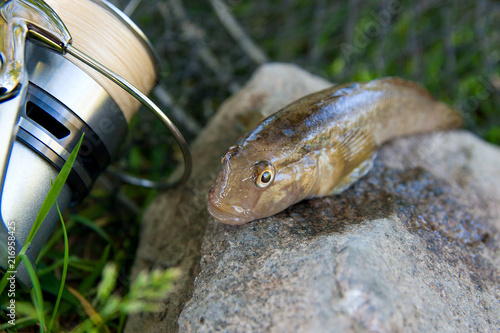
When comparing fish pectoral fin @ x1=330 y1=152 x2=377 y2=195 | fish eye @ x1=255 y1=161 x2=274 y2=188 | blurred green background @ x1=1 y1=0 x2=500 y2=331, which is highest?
fish eye @ x1=255 y1=161 x2=274 y2=188

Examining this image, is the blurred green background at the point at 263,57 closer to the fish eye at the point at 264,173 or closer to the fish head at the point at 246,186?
the fish head at the point at 246,186

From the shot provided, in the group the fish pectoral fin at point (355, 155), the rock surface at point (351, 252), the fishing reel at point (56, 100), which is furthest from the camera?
the fish pectoral fin at point (355, 155)

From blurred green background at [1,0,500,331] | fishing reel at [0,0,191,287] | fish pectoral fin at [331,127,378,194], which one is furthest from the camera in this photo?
blurred green background at [1,0,500,331]

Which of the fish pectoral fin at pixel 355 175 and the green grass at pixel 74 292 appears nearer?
the green grass at pixel 74 292

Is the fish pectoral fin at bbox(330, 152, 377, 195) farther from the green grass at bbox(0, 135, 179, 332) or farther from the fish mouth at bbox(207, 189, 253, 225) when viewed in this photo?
the green grass at bbox(0, 135, 179, 332)

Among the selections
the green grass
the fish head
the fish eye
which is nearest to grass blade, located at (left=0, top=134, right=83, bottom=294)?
the green grass

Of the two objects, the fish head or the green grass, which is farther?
the fish head

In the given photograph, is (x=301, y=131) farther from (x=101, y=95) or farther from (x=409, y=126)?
(x=409, y=126)

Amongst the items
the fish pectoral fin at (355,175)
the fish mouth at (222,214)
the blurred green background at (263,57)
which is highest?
the fish mouth at (222,214)

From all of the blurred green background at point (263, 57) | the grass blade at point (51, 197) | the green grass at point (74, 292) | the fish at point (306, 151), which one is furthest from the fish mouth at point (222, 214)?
the blurred green background at point (263, 57)
